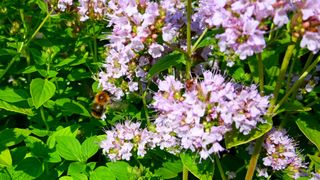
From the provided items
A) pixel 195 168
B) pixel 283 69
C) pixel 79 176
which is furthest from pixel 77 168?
pixel 283 69

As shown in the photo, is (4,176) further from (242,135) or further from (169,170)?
(242,135)

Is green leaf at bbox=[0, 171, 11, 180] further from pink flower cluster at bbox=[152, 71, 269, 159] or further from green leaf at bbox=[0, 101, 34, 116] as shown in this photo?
pink flower cluster at bbox=[152, 71, 269, 159]

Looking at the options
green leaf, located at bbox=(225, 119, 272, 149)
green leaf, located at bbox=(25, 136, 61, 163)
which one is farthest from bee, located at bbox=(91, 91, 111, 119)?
green leaf, located at bbox=(225, 119, 272, 149)

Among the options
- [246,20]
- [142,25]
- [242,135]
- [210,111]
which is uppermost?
[246,20]

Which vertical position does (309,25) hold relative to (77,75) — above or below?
above

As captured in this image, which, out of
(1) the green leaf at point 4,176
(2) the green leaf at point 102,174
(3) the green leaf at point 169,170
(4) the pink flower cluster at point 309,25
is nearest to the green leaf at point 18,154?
(1) the green leaf at point 4,176

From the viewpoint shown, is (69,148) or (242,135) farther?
(69,148)
